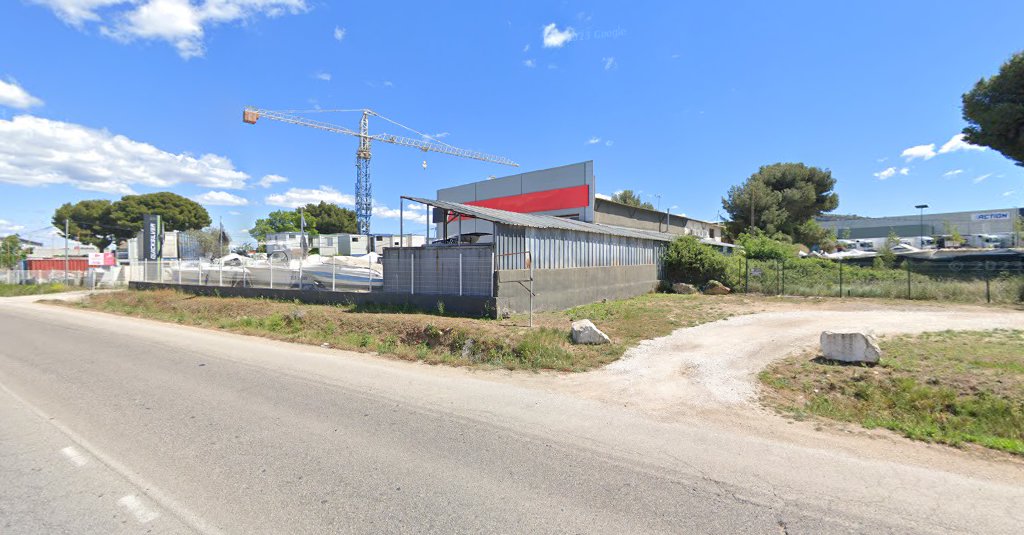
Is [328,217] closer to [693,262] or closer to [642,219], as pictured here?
[642,219]

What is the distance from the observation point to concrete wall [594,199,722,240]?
111 ft

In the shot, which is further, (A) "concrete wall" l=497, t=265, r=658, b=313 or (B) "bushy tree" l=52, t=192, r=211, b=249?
(B) "bushy tree" l=52, t=192, r=211, b=249

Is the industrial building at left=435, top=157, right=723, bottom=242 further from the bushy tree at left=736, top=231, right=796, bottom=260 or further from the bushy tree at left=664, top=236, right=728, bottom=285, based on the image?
the bushy tree at left=664, top=236, right=728, bottom=285

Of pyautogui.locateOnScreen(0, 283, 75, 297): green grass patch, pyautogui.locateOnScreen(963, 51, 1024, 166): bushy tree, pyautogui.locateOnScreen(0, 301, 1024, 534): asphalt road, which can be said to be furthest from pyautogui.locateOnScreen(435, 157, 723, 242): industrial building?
pyautogui.locateOnScreen(0, 283, 75, 297): green grass patch

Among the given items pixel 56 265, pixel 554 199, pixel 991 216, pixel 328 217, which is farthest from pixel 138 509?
pixel 991 216

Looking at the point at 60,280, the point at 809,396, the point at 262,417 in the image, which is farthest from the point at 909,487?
the point at 60,280

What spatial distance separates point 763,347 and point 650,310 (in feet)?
19.2

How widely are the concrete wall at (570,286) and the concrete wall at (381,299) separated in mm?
761

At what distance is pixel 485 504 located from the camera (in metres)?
3.45

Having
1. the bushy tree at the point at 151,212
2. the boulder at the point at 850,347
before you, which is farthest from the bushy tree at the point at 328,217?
the boulder at the point at 850,347

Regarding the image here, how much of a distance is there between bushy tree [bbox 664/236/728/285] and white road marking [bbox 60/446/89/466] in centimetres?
2348

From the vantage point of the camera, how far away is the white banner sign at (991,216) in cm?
6819

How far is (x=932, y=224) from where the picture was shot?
75.6 m

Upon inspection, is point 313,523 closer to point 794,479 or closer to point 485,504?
point 485,504
